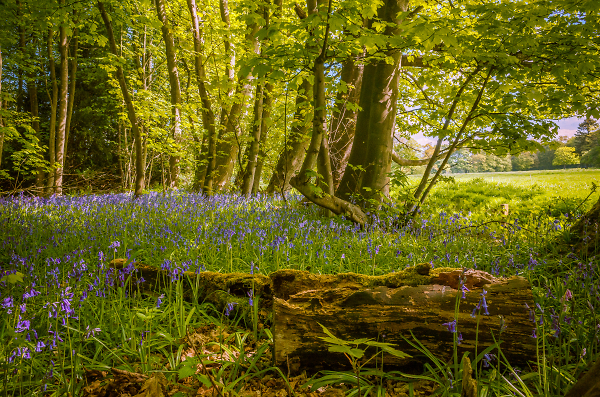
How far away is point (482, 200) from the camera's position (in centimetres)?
988

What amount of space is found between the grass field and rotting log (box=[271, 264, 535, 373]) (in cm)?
10

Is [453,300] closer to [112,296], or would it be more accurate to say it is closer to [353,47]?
[112,296]

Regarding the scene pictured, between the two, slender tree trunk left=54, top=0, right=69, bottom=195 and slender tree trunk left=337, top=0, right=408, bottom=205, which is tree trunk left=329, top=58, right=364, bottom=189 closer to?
slender tree trunk left=337, top=0, right=408, bottom=205

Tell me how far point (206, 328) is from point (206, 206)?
3849mm

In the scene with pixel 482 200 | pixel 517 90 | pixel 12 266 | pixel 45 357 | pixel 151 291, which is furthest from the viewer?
pixel 482 200

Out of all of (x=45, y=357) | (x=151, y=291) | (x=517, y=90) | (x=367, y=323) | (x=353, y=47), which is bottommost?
(x=45, y=357)

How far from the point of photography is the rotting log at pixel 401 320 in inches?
68.0

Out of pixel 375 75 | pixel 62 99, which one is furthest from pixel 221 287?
pixel 62 99

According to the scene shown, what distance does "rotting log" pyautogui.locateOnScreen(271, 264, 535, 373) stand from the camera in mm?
1728

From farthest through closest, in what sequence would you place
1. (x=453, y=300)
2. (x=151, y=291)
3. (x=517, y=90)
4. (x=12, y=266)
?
(x=517, y=90) → (x=12, y=266) → (x=151, y=291) → (x=453, y=300)

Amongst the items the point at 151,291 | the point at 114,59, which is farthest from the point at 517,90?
the point at 114,59

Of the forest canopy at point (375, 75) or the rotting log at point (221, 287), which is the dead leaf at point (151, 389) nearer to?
the rotting log at point (221, 287)

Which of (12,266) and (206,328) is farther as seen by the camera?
(12,266)

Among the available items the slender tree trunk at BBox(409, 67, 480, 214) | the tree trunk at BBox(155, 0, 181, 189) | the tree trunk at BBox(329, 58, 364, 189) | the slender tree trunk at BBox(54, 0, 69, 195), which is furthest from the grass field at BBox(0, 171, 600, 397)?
the slender tree trunk at BBox(54, 0, 69, 195)
